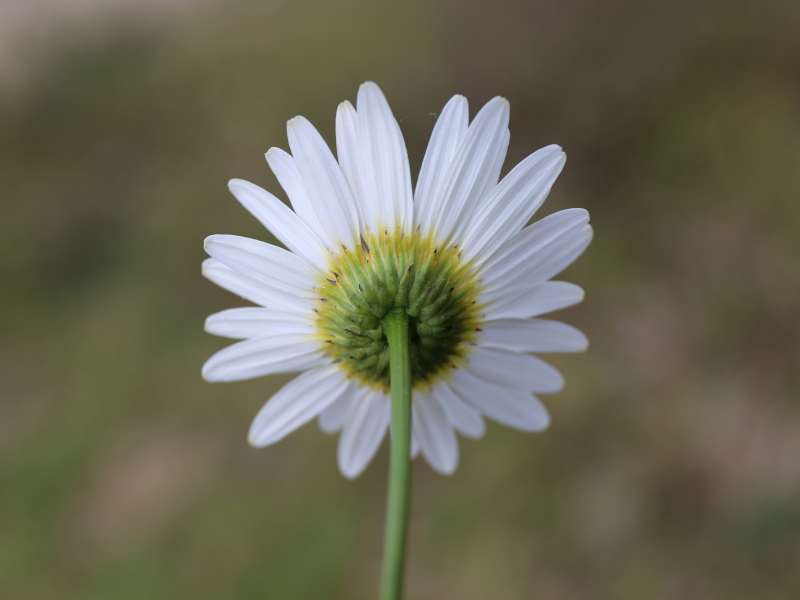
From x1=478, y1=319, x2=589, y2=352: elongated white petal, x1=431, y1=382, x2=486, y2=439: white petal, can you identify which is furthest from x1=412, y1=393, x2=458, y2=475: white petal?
x1=478, y1=319, x2=589, y2=352: elongated white petal

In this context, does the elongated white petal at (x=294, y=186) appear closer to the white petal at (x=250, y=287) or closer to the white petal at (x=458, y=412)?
the white petal at (x=250, y=287)

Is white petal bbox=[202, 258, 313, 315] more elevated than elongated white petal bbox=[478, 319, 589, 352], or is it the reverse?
white petal bbox=[202, 258, 313, 315]

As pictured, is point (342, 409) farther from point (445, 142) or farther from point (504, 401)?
point (445, 142)

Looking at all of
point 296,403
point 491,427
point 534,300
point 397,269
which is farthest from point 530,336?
point 491,427

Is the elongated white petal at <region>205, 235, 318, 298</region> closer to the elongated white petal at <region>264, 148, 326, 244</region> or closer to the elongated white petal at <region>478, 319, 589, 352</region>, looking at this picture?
the elongated white petal at <region>264, 148, 326, 244</region>

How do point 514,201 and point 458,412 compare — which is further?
point 458,412

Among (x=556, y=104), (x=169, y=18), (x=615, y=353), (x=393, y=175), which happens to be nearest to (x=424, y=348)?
(x=393, y=175)
